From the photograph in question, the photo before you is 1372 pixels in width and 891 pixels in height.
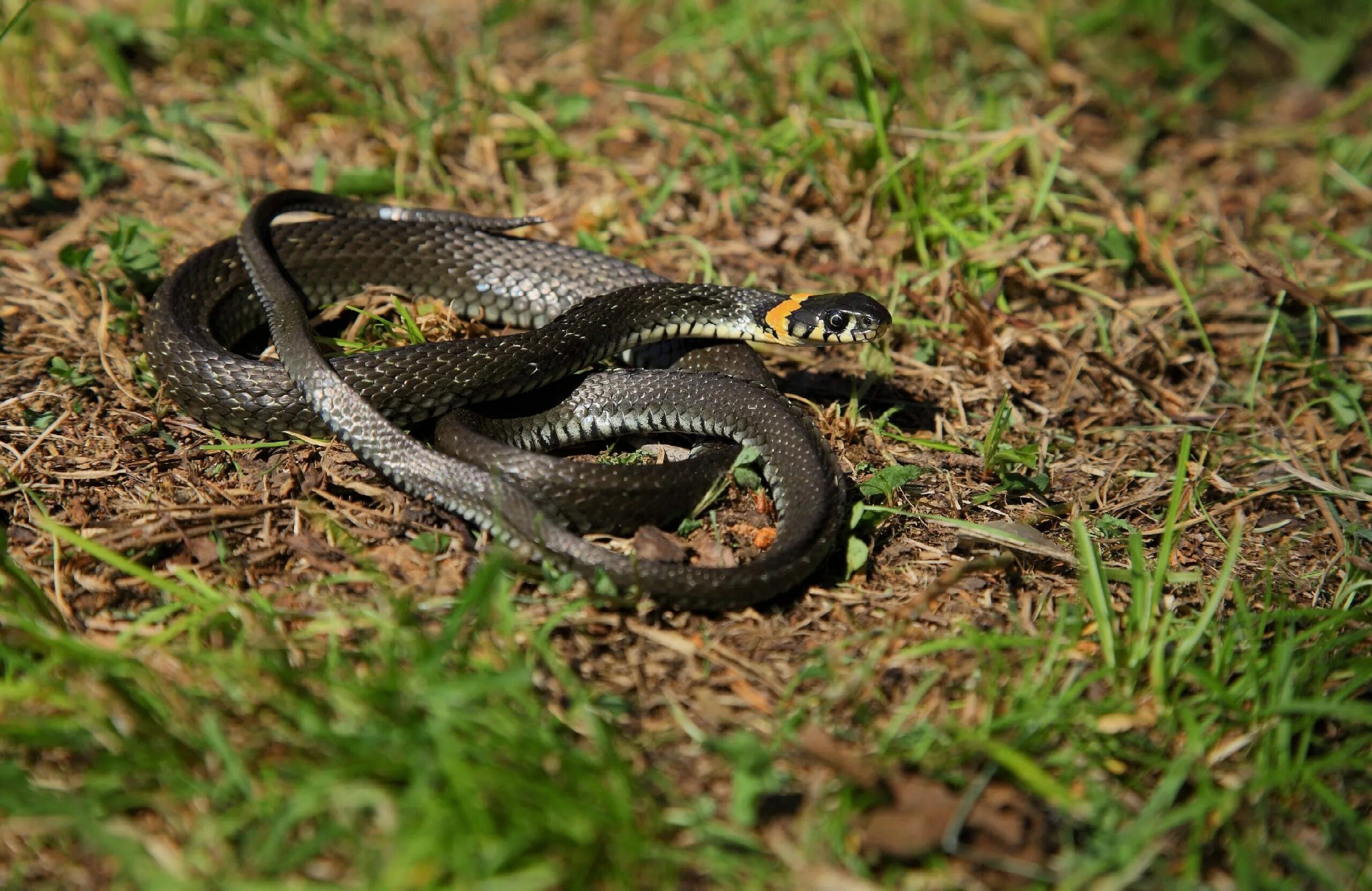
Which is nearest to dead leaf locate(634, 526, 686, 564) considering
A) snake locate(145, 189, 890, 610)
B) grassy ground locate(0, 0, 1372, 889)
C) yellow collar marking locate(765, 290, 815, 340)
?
snake locate(145, 189, 890, 610)

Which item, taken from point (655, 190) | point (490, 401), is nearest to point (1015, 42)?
point (655, 190)

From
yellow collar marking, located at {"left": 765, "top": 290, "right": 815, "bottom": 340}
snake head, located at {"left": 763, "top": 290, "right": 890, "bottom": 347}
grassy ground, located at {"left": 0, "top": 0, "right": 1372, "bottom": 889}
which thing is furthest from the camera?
yellow collar marking, located at {"left": 765, "top": 290, "right": 815, "bottom": 340}

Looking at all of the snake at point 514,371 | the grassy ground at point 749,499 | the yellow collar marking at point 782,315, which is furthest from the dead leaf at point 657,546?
the yellow collar marking at point 782,315

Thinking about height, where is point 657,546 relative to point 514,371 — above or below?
below

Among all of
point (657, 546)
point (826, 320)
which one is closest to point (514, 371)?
point (657, 546)

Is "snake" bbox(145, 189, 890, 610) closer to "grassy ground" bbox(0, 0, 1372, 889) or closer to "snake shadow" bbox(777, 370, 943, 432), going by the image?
"grassy ground" bbox(0, 0, 1372, 889)

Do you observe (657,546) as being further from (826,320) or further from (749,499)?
(826,320)
